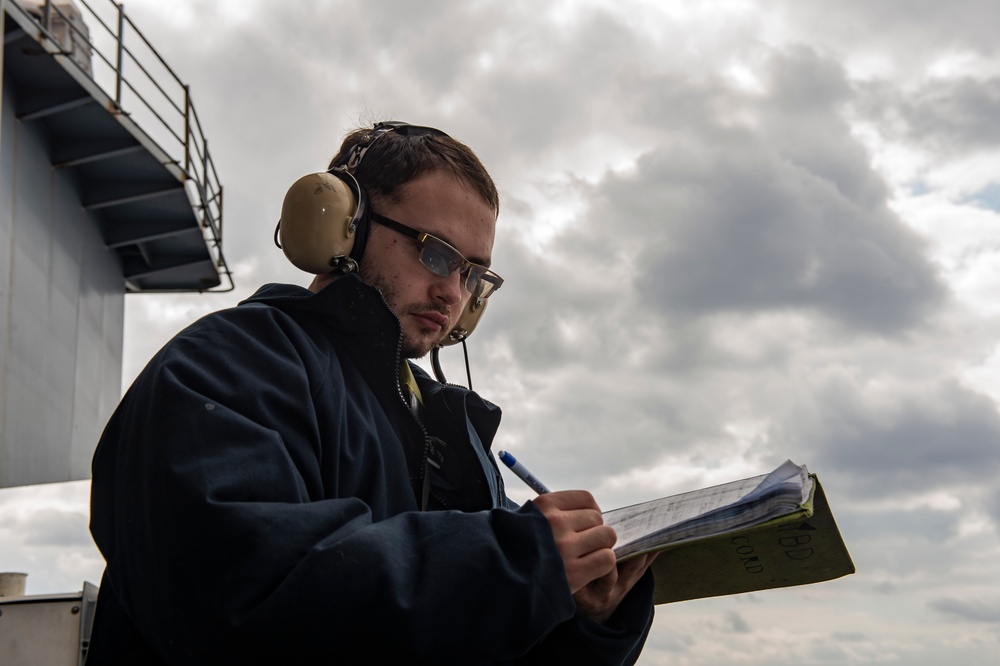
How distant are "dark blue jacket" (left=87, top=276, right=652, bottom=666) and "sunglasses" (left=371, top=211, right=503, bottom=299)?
0.66 meters

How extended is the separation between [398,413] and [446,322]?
373mm

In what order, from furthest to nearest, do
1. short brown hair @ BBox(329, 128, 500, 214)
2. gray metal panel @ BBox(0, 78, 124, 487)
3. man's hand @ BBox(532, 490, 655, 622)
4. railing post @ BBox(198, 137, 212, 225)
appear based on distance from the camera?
1. railing post @ BBox(198, 137, 212, 225)
2. gray metal panel @ BBox(0, 78, 124, 487)
3. short brown hair @ BBox(329, 128, 500, 214)
4. man's hand @ BBox(532, 490, 655, 622)

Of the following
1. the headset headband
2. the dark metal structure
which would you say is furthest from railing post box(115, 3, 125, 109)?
the headset headband

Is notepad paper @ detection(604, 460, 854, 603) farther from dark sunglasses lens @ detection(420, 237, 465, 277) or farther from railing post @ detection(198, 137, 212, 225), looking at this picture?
railing post @ detection(198, 137, 212, 225)

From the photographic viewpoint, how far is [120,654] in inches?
76.3

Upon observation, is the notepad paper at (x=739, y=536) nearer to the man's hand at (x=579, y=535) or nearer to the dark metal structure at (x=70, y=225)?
the man's hand at (x=579, y=535)

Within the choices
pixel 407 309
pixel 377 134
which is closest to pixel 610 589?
pixel 407 309

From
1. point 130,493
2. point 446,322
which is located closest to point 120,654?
point 130,493

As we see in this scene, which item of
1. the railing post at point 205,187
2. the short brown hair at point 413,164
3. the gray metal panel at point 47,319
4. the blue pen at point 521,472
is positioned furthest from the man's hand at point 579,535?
the railing post at point 205,187

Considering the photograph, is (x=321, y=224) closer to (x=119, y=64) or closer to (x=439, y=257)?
(x=439, y=257)

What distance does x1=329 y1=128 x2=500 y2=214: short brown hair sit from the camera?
2.89 m

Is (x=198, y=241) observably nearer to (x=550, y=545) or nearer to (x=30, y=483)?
(x=30, y=483)

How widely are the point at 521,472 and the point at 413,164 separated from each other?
0.97 metres

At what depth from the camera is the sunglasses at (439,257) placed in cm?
275
